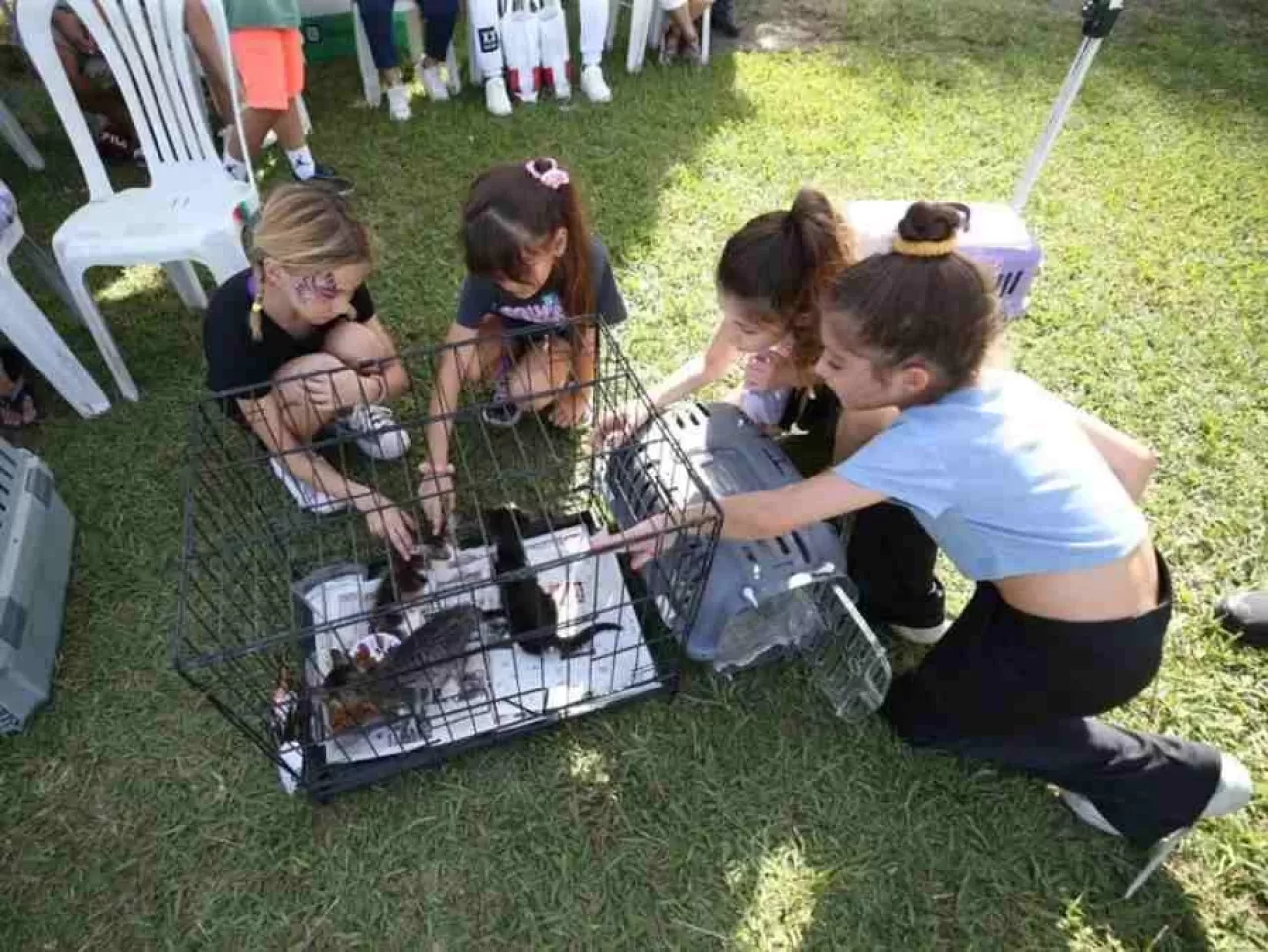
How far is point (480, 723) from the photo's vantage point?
157 centimetres

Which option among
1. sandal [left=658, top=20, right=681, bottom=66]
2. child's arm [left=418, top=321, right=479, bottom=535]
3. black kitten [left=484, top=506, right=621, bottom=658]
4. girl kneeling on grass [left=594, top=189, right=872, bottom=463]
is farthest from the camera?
sandal [left=658, top=20, right=681, bottom=66]

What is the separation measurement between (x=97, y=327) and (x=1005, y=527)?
2268mm

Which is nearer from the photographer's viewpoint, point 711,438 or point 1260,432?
point 711,438

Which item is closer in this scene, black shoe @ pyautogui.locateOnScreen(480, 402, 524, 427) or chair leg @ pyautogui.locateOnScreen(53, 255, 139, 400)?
chair leg @ pyautogui.locateOnScreen(53, 255, 139, 400)

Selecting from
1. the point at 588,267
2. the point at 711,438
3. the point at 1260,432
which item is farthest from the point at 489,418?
the point at 1260,432

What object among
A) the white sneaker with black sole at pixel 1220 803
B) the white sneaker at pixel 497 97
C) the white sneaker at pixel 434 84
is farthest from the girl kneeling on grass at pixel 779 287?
the white sneaker at pixel 434 84

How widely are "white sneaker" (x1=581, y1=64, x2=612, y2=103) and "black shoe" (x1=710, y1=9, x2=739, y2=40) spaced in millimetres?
978

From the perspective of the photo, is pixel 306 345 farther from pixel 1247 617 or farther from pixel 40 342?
pixel 1247 617

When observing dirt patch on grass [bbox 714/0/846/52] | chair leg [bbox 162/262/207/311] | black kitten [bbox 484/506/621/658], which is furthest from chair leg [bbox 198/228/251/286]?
dirt patch on grass [bbox 714/0/846/52]

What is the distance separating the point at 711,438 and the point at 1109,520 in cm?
80

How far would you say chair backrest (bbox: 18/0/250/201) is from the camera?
6.80 feet

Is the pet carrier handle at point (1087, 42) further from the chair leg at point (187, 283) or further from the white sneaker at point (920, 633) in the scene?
the chair leg at point (187, 283)

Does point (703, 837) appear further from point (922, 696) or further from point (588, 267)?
point (588, 267)

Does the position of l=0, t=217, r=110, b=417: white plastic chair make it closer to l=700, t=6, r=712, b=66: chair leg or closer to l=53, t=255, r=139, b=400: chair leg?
l=53, t=255, r=139, b=400: chair leg
